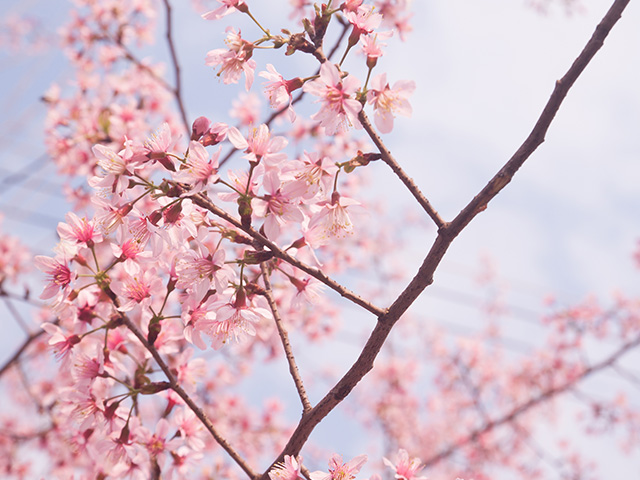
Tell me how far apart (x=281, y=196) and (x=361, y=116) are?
0.28 meters

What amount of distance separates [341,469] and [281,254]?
1.96 ft

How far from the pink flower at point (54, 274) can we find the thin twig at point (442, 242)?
81cm

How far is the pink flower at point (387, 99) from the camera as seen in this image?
128cm

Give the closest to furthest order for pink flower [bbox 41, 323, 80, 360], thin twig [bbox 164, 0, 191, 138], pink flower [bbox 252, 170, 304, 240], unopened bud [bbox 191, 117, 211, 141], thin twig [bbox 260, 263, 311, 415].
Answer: pink flower [bbox 252, 170, 304, 240]
unopened bud [bbox 191, 117, 211, 141]
thin twig [bbox 260, 263, 311, 415]
pink flower [bbox 41, 323, 80, 360]
thin twig [bbox 164, 0, 191, 138]

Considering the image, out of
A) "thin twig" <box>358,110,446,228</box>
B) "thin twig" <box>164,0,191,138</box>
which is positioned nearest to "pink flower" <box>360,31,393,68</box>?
"thin twig" <box>358,110,446,228</box>

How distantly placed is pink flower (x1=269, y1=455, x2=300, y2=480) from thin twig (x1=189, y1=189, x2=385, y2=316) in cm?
44

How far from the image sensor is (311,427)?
1357 millimetres

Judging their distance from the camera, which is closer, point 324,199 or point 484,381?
point 324,199

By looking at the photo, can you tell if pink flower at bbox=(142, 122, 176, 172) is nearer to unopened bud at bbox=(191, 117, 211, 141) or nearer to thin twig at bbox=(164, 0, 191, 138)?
unopened bud at bbox=(191, 117, 211, 141)

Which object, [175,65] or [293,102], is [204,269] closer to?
[293,102]

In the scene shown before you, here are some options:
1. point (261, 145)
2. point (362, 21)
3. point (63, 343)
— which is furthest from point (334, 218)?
point (63, 343)

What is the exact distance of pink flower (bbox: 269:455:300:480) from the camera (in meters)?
1.30

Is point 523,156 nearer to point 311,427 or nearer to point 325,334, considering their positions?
point 311,427

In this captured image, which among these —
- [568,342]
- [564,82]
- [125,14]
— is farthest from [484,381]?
[564,82]
